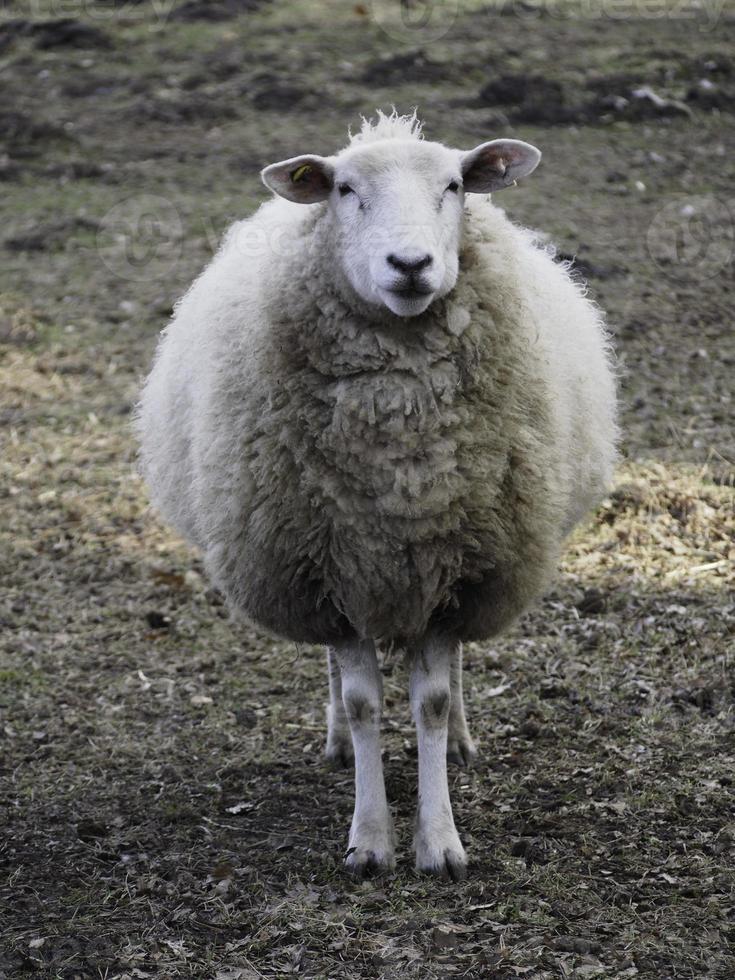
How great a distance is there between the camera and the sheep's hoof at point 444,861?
135 inches

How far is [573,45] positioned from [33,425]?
7664 mm

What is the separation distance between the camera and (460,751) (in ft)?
13.5

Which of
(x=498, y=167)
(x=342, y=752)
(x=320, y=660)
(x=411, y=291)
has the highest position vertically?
(x=498, y=167)

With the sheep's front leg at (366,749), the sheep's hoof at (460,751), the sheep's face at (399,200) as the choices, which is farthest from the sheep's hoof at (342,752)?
the sheep's face at (399,200)

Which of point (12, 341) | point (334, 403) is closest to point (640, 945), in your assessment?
point (334, 403)

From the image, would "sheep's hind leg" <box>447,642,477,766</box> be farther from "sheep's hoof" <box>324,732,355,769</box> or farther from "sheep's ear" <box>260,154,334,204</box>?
"sheep's ear" <box>260,154,334,204</box>

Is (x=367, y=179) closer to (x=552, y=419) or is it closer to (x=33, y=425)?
(x=552, y=419)

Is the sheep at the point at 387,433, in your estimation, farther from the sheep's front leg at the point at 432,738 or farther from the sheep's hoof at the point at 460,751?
the sheep's hoof at the point at 460,751

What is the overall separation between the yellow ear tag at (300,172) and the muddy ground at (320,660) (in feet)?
6.08

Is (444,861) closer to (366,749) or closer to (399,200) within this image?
(366,749)

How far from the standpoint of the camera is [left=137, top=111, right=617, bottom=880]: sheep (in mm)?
3318

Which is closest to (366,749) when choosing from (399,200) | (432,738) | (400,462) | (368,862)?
(432,738)

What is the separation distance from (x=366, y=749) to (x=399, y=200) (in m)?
1.50

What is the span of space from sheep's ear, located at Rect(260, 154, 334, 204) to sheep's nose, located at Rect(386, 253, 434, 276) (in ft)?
1.62
